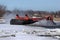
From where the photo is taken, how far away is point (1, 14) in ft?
188

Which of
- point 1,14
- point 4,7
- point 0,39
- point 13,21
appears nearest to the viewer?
point 0,39

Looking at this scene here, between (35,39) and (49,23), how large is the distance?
16.3 metres

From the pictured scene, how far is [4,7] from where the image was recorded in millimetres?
62094

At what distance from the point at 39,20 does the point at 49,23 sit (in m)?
2.24

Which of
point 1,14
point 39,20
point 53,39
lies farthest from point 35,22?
point 1,14

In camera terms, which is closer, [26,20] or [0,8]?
[26,20]

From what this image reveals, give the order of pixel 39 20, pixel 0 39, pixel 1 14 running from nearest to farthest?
pixel 0 39 → pixel 39 20 → pixel 1 14

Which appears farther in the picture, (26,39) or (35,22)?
(35,22)

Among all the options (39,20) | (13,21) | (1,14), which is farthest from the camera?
(1,14)

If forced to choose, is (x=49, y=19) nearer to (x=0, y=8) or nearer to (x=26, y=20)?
(x=26, y=20)

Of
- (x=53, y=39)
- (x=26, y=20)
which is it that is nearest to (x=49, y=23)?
(x=26, y=20)

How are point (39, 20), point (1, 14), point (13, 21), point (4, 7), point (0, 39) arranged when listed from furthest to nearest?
point (4, 7) < point (1, 14) < point (39, 20) < point (13, 21) < point (0, 39)

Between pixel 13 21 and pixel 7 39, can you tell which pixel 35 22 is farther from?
pixel 7 39

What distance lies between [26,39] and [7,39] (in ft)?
3.50
